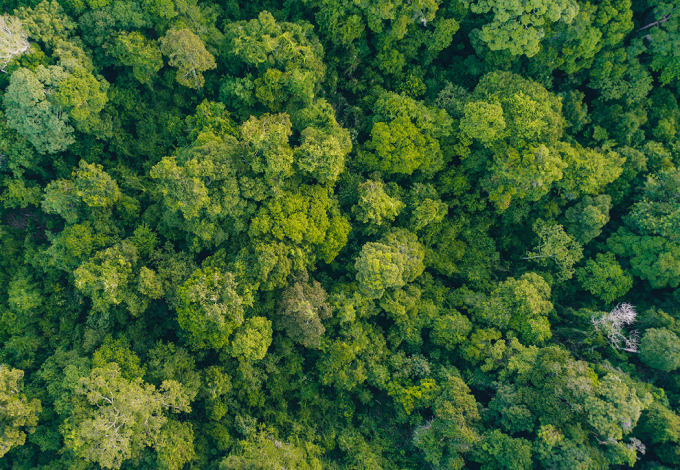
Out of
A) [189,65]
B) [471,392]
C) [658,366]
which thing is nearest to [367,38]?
[189,65]

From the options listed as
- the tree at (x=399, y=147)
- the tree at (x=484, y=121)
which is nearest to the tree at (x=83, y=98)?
the tree at (x=399, y=147)

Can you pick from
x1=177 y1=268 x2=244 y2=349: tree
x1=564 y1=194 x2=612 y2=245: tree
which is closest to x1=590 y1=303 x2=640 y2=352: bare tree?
x1=564 y1=194 x2=612 y2=245: tree

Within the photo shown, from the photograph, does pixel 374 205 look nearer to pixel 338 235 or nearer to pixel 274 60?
pixel 338 235

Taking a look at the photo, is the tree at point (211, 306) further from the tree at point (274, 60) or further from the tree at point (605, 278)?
the tree at point (605, 278)

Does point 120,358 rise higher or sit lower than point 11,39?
lower

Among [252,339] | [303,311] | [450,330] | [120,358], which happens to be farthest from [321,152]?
[120,358]

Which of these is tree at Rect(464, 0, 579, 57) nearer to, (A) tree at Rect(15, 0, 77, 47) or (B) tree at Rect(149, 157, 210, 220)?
(B) tree at Rect(149, 157, 210, 220)

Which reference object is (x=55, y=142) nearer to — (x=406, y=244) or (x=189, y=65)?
(x=189, y=65)
